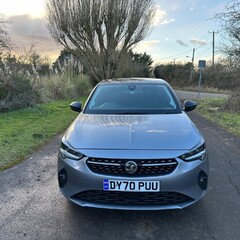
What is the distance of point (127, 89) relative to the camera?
5.01 meters

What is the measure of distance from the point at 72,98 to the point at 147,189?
15759 mm

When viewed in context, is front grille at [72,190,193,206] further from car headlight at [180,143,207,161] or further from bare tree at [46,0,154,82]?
bare tree at [46,0,154,82]

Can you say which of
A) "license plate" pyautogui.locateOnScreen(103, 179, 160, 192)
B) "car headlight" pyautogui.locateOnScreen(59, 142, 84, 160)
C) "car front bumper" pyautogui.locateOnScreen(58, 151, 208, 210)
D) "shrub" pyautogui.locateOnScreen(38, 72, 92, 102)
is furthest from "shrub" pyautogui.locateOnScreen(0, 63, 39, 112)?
"license plate" pyautogui.locateOnScreen(103, 179, 160, 192)

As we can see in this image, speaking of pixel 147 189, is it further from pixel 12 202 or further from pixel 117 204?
pixel 12 202

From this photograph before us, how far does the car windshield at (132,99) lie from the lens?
14.4 ft

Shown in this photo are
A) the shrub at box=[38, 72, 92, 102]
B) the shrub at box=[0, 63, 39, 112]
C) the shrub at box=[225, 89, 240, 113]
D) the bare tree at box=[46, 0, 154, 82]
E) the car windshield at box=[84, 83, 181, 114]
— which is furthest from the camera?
the bare tree at box=[46, 0, 154, 82]

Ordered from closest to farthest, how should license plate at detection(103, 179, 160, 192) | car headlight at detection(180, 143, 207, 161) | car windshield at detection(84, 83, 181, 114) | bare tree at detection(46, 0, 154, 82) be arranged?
license plate at detection(103, 179, 160, 192), car headlight at detection(180, 143, 207, 161), car windshield at detection(84, 83, 181, 114), bare tree at detection(46, 0, 154, 82)

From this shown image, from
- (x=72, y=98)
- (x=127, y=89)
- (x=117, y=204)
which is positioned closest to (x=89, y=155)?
(x=117, y=204)

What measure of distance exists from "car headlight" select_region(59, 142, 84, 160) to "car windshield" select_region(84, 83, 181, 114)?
1.16 meters

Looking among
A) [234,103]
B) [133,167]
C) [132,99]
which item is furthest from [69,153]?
[234,103]

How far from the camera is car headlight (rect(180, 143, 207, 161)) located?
10.1 ft

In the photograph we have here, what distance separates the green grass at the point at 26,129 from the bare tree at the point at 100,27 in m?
10.5

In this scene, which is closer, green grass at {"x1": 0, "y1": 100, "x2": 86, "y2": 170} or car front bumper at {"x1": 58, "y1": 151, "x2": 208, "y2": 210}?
car front bumper at {"x1": 58, "y1": 151, "x2": 208, "y2": 210}

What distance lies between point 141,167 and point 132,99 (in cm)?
196
